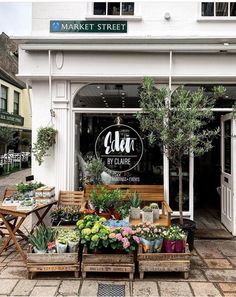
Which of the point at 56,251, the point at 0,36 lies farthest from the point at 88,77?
the point at 0,36

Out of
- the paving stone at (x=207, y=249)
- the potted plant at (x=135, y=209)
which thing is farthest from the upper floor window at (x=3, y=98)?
the paving stone at (x=207, y=249)

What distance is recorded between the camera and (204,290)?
147 inches

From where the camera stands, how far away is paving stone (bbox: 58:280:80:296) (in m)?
3.68

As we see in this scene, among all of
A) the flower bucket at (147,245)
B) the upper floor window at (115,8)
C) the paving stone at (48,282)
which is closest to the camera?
the paving stone at (48,282)

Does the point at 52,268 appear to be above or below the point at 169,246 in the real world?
below

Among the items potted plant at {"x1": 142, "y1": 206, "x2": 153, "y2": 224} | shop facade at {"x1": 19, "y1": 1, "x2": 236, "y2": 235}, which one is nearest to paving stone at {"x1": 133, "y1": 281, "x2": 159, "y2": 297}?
potted plant at {"x1": 142, "y1": 206, "x2": 153, "y2": 224}

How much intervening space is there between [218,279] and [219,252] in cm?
105

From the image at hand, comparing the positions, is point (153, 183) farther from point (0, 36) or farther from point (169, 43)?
point (0, 36)

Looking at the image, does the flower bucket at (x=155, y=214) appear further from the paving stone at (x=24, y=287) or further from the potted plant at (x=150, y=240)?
the paving stone at (x=24, y=287)

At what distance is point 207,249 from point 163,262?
1474 mm

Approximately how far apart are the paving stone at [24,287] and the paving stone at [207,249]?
2.57 meters

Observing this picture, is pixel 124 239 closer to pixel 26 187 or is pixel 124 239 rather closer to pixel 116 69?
pixel 26 187

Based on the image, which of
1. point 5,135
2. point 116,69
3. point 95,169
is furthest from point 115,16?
point 5,135

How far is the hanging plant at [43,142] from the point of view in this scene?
5.84m
